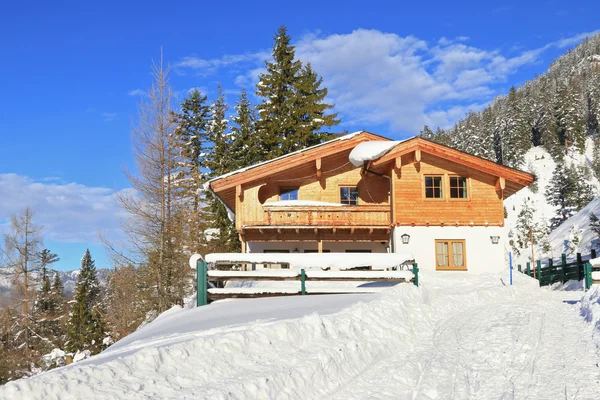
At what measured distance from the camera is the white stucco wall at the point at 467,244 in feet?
83.1

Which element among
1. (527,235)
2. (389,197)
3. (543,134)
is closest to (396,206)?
(389,197)

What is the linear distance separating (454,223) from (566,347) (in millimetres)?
17010

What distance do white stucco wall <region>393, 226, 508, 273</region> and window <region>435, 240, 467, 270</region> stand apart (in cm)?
22

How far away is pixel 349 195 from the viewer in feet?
92.8

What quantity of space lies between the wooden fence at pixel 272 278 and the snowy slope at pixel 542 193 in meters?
75.6

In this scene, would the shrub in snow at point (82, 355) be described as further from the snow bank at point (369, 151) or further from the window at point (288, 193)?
the snow bank at point (369, 151)

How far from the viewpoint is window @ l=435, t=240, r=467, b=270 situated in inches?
1001

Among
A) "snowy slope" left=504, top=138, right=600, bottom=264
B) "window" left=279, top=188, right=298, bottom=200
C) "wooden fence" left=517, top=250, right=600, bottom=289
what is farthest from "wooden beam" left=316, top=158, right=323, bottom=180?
"snowy slope" left=504, top=138, right=600, bottom=264

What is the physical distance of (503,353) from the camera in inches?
340

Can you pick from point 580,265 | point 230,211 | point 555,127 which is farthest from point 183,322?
point 555,127

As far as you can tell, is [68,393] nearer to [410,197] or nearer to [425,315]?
[425,315]

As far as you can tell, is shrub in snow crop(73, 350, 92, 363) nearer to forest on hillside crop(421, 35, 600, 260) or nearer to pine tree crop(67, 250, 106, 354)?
pine tree crop(67, 250, 106, 354)

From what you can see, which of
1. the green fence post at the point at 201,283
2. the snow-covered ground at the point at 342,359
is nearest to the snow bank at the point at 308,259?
the green fence post at the point at 201,283

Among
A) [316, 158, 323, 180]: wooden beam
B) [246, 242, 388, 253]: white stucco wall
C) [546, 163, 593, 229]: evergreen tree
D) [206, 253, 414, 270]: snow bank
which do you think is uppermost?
[546, 163, 593, 229]: evergreen tree
